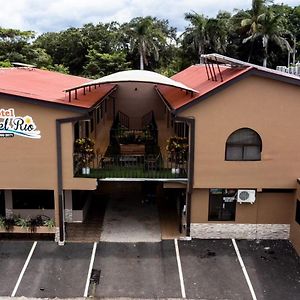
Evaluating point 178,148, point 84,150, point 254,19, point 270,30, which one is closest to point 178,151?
point 178,148

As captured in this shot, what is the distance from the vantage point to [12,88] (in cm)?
2128

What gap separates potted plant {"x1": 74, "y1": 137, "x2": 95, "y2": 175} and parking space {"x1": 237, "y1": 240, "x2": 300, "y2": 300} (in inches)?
344

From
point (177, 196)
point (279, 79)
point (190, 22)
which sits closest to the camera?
point (279, 79)

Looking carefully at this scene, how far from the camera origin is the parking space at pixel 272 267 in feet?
57.9

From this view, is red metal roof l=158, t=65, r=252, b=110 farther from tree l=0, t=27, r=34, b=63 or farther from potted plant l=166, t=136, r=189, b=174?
tree l=0, t=27, r=34, b=63

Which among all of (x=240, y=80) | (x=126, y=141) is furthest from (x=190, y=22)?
(x=240, y=80)

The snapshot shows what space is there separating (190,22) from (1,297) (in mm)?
54438

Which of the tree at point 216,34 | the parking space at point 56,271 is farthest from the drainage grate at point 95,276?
the tree at point 216,34

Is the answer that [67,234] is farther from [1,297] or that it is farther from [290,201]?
[290,201]

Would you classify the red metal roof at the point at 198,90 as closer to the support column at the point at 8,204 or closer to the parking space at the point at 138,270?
the parking space at the point at 138,270

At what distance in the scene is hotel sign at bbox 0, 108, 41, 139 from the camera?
20406mm

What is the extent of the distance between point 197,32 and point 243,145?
1766 inches

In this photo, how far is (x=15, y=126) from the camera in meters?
20.5

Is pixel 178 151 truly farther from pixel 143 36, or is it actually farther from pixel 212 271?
pixel 143 36
